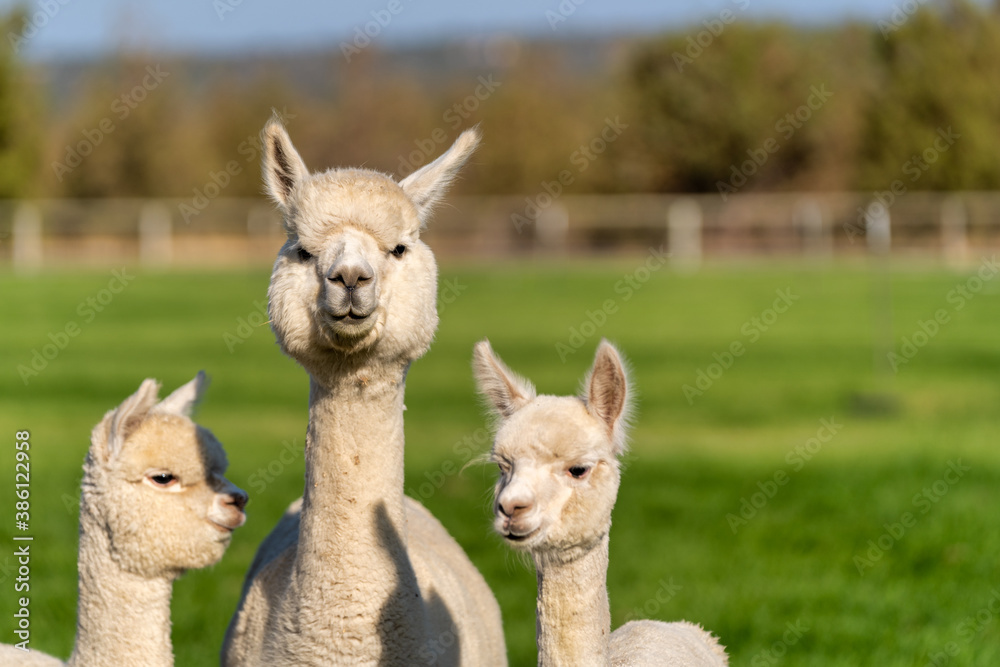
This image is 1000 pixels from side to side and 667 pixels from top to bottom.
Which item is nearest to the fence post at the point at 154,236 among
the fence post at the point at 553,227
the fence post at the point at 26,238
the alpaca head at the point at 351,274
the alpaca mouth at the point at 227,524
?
the fence post at the point at 26,238

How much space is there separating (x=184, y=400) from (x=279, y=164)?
0.92 meters

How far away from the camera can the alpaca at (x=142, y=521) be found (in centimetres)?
423

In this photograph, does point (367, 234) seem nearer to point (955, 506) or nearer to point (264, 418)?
point (955, 506)

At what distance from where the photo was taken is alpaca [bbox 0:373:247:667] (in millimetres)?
4230

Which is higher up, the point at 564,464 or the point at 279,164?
the point at 279,164

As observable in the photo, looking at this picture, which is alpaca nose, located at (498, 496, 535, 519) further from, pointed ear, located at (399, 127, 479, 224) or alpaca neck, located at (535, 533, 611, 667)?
pointed ear, located at (399, 127, 479, 224)

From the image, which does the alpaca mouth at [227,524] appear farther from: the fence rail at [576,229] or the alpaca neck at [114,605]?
the fence rail at [576,229]

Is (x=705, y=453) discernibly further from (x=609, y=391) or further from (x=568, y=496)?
(x=568, y=496)

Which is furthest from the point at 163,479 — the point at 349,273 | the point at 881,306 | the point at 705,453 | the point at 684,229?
the point at 684,229

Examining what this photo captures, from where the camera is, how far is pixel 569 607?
379cm

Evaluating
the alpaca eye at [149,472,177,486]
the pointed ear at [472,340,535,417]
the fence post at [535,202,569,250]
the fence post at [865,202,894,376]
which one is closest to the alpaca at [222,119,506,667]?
the pointed ear at [472,340,535,417]

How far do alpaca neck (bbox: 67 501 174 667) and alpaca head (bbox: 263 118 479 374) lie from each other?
95 centimetres

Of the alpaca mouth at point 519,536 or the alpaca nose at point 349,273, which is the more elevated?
the alpaca nose at point 349,273

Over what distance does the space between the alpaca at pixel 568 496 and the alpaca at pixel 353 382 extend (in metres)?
0.54
